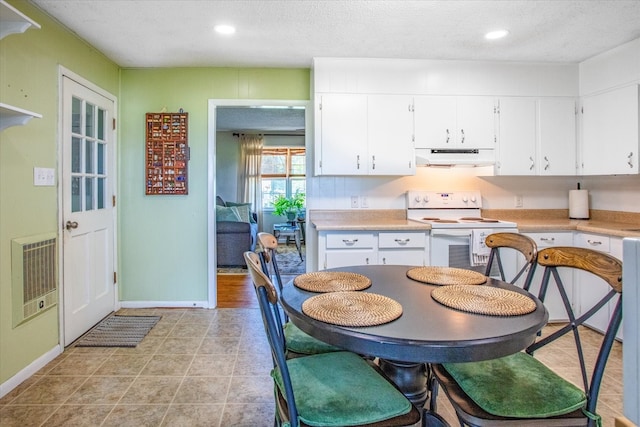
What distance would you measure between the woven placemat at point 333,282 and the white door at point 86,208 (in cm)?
204

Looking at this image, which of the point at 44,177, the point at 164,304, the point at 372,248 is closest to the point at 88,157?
the point at 44,177

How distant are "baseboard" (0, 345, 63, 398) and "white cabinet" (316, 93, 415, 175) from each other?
2.37 m

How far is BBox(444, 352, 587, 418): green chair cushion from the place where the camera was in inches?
45.7

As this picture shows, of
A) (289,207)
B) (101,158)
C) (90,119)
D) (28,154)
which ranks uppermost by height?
(90,119)

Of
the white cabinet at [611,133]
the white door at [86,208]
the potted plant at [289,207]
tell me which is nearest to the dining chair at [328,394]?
the white door at [86,208]

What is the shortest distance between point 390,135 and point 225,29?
1.59m

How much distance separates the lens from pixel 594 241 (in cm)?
297

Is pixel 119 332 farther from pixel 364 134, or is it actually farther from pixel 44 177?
pixel 364 134

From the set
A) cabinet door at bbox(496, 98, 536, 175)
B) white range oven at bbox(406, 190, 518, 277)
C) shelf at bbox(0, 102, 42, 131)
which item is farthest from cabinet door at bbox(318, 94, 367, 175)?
shelf at bbox(0, 102, 42, 131)

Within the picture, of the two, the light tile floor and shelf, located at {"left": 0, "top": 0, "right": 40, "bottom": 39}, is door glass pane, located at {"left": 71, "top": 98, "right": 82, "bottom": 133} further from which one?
the light tile floor

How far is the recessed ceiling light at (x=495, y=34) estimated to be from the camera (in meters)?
2.78

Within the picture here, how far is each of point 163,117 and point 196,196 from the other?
81 centimetres

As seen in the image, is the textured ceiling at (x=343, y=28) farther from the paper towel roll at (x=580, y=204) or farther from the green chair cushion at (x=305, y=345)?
the green chair cushion at (x=305, y=345)

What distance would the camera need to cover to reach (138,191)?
11.9 feet
